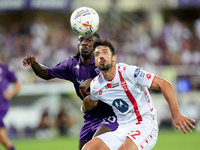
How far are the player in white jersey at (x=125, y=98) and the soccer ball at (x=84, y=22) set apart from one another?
571 mm

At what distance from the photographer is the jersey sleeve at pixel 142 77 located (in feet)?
19.7

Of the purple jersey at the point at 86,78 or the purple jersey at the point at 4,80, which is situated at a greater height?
the purple jersey at the point at 86,78

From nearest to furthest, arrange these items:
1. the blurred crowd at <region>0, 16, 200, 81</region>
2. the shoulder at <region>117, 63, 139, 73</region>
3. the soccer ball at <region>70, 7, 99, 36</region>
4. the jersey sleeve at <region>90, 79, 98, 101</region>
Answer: the shoulder at <region>117, 63, 139, 73</region> < the jersey sleeve at <region>90, 79, 98, 101</region> < the soccer ball at <region>70, 7, 99, 36</region> < the blurred crowd at <region>0, 16, 200, 81</region>

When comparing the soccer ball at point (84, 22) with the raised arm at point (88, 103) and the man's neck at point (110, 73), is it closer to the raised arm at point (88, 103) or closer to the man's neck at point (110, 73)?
the man's neck at point (110, 73)

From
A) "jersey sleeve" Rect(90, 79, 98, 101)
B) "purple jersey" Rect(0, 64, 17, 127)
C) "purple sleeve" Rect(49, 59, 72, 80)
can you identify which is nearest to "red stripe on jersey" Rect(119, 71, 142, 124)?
"jersey sleeve" Rect(90, 79, 98, 101)

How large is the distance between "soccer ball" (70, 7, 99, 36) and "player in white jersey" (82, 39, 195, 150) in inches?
22.5

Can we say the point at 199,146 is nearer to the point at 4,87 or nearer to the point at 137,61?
the point at 4,87

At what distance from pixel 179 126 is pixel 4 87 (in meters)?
5.82

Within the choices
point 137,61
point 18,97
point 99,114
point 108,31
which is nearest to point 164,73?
point 137,61

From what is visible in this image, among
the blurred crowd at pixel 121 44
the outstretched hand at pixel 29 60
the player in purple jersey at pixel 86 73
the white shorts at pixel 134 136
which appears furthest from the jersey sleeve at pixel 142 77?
the blurred crowd at pixel 121 44

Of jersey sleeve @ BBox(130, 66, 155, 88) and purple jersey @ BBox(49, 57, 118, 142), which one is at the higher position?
jersey sleeve @ BBox(130, 66, 155, 88)

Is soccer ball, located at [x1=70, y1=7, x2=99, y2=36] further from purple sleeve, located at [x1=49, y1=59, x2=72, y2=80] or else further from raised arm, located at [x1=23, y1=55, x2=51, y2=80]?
raised arm, located at [x1=23, y1=55, x2=51, y2=80]

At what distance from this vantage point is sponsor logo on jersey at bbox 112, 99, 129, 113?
6281 mm

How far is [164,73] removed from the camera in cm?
1791
